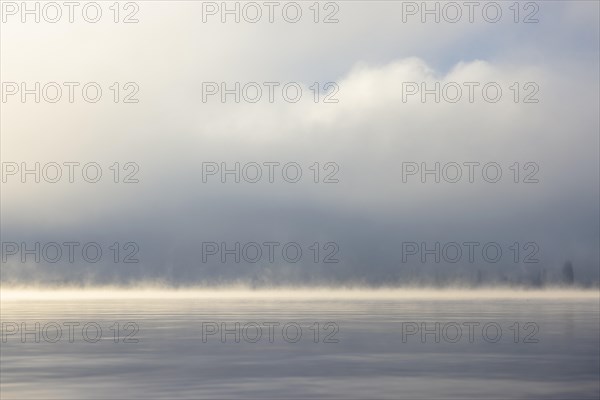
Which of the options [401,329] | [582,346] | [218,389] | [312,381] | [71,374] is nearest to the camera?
[218,389]

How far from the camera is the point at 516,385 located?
44.1m

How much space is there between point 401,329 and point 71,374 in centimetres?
4730

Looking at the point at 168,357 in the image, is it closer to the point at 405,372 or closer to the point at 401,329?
the point at 405,372

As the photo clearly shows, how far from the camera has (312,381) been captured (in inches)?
1801

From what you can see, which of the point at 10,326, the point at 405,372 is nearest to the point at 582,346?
the point at 405,372

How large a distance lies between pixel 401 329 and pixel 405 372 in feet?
139

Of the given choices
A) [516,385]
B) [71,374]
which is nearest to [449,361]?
[516,385]

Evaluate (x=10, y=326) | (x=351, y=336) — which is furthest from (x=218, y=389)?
(x=10, y=326)

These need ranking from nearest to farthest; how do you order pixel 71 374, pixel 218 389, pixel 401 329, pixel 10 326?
pixel 218 389 → pixel 71 374 → pixel 401 329 → pixel 10 326

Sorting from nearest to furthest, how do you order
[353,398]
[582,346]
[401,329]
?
[353,398], [582,346], [401,329]

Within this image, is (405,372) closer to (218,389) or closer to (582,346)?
(218,389)

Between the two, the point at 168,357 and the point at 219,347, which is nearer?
the point at 168,357

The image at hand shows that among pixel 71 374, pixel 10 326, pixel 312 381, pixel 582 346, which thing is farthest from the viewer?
pixel 10 326

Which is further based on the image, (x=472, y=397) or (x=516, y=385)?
(x=516, y=385)
